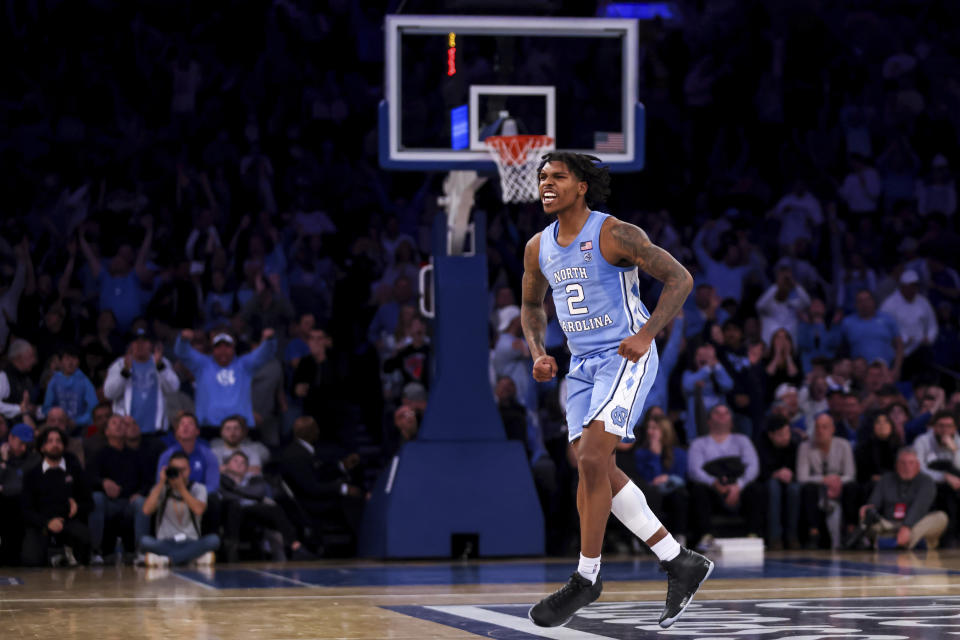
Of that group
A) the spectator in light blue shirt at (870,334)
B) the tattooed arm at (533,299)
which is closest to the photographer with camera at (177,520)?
the tattooed arm at (533,299)

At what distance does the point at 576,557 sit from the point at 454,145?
407cm

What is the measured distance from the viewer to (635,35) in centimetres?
1354

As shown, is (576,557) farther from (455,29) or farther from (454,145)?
(455,29)

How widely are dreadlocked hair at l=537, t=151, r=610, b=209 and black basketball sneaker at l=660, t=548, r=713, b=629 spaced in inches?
72.4

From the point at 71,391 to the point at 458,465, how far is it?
404 centimetres

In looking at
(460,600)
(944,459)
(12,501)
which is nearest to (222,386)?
(12,501)

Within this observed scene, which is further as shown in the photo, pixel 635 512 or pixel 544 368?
Result: pixel 635 512

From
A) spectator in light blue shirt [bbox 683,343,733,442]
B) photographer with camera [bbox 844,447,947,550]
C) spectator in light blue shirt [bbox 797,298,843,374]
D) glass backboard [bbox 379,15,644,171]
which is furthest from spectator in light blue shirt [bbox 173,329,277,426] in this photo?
spectator in light blue shirt [bbox 797,298,843,374]

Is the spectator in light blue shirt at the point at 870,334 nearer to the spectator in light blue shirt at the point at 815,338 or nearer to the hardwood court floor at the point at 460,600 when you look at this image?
the spectator in light blue shirt at the point at 815,338

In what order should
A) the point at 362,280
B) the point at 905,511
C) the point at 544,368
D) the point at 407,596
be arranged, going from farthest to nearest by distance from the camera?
the point at 362,280
the point at 905,511
the point at 407,596
the point at 544,368

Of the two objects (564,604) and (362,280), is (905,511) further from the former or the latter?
(564,604)

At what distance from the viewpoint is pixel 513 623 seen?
7.55m

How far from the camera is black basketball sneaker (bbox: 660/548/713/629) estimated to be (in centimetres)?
709

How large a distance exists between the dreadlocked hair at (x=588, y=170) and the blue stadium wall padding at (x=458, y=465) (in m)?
6.34
